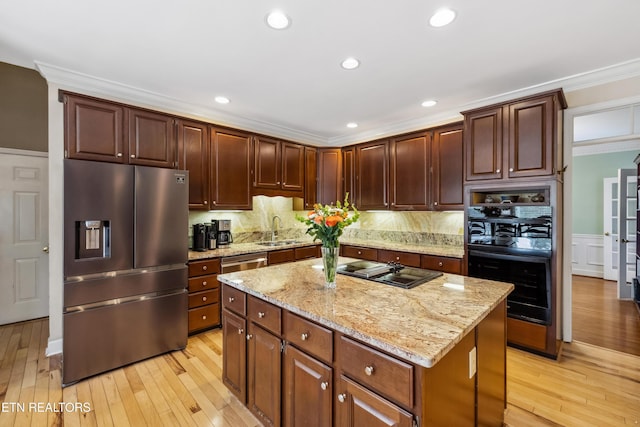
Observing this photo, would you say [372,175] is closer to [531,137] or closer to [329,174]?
[329,174]

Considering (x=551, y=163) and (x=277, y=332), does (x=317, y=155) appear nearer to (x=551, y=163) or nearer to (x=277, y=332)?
(x=551, y=163)

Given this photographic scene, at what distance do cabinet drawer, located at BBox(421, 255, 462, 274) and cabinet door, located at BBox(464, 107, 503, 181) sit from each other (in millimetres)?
944

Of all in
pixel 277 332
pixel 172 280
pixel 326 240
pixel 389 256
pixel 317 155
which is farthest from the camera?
pixel 317 155

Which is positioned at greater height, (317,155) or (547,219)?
(317,155)

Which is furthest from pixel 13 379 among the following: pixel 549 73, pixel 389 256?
pixel 549 73

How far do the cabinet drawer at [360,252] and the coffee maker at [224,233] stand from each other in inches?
67.4

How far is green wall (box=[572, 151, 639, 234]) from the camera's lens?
5551 mm

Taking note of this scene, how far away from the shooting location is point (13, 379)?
2.41 meters

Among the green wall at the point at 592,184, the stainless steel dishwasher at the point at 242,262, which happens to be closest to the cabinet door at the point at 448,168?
the stainless steel dishwasher at the point at 242,262

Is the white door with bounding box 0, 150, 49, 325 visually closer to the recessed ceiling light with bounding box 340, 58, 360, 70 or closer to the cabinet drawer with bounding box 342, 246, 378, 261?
the recessed ceiling light with bounding box 340, 58, 360, 70

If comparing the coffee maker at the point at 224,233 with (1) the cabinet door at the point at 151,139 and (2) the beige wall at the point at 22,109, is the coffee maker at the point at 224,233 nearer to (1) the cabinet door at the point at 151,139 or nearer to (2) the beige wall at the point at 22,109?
(1) the cabinet door at the point at 151,139

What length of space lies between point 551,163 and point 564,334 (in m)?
1.82

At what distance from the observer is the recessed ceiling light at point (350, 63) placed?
250 centimetres

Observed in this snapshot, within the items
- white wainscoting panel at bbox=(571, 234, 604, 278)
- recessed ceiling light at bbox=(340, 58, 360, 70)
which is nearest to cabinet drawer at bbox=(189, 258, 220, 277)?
recessed ceiling light at bbox=(340, 58, 360, 70)
